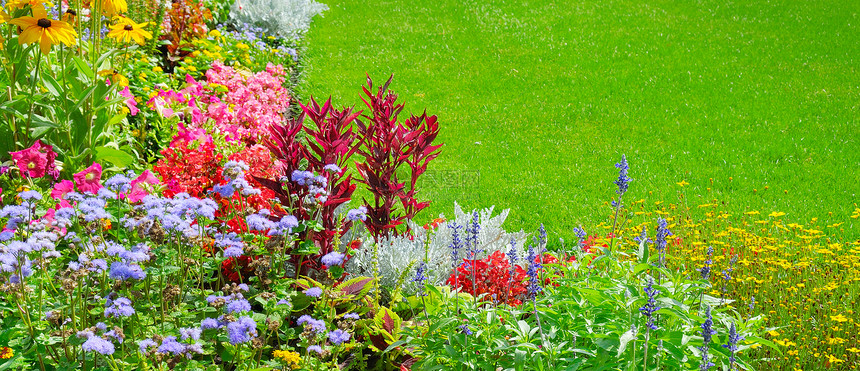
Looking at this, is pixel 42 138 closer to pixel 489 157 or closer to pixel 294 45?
pixel 489 157

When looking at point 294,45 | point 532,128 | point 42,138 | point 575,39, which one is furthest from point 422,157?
point 575,39

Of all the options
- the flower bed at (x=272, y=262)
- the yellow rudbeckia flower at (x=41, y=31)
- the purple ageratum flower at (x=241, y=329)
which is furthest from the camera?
the yellow rudbeckia flower at (x=41, y=31)

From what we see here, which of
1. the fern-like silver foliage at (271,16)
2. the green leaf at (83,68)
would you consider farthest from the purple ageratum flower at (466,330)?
the fern-like silver foliage at (271,16)

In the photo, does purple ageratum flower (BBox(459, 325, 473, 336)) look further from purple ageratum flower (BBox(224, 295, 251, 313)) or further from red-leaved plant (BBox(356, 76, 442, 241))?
red-leaved plant (BBox(356, 76, 442, 241))

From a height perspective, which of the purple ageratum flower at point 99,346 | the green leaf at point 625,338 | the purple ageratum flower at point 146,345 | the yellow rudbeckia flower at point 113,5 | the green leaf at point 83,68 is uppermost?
the yellow rudbeckia flower at point 113,5

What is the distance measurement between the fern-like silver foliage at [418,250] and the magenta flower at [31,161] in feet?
5.05

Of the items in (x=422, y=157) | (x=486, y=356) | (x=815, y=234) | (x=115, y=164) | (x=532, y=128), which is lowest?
(x=486, y=356)

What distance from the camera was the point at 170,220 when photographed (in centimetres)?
221

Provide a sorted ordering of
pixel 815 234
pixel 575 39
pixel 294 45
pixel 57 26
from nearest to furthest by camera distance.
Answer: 1. pixel 57 26
2. pixel 815 234
3. pixel 294 45
4. pixel 575 39

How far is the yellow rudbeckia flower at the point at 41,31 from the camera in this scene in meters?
3.06

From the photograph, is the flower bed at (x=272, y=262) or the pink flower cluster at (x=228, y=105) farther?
the pink flower cluster at (x=228, y=105)

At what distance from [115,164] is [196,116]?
3.91 ft

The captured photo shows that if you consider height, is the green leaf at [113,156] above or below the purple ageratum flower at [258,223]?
above

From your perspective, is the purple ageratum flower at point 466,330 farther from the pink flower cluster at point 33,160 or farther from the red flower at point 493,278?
the pink flower cluster at point 33,160
